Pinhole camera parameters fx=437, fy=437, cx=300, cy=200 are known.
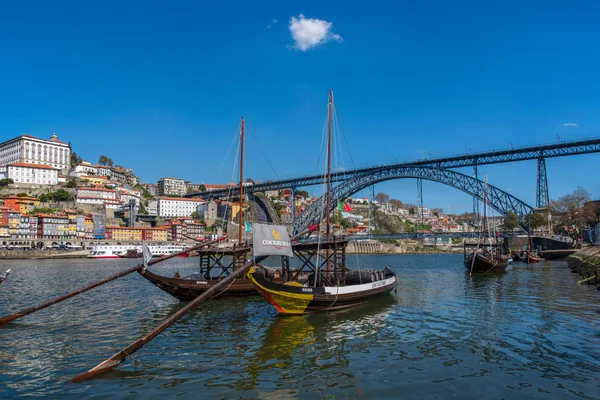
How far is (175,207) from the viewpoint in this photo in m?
132

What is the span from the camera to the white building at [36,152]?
124 meters

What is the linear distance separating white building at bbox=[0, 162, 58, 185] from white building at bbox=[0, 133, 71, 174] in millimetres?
9857

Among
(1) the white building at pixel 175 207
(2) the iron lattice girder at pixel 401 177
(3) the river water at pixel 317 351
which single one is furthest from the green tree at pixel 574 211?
(1) the white building at pixel 175 207

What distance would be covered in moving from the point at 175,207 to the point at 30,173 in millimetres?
38464

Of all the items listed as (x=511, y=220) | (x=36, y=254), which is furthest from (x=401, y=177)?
(x=36, y=254)

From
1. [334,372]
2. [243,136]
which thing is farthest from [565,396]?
[243,136]

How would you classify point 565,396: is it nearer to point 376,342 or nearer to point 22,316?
point 376,342

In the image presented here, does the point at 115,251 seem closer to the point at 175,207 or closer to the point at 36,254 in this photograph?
the point at 36,254

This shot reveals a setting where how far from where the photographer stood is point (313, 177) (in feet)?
324

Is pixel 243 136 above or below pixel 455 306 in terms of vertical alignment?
above

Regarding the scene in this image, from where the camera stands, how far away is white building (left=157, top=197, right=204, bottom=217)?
12950 centimetres

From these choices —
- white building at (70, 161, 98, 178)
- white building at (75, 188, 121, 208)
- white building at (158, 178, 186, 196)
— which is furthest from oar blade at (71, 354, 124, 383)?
white building at (158, 178, 186, 196)

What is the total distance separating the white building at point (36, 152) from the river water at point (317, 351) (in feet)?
410

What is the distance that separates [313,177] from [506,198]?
132 feet
